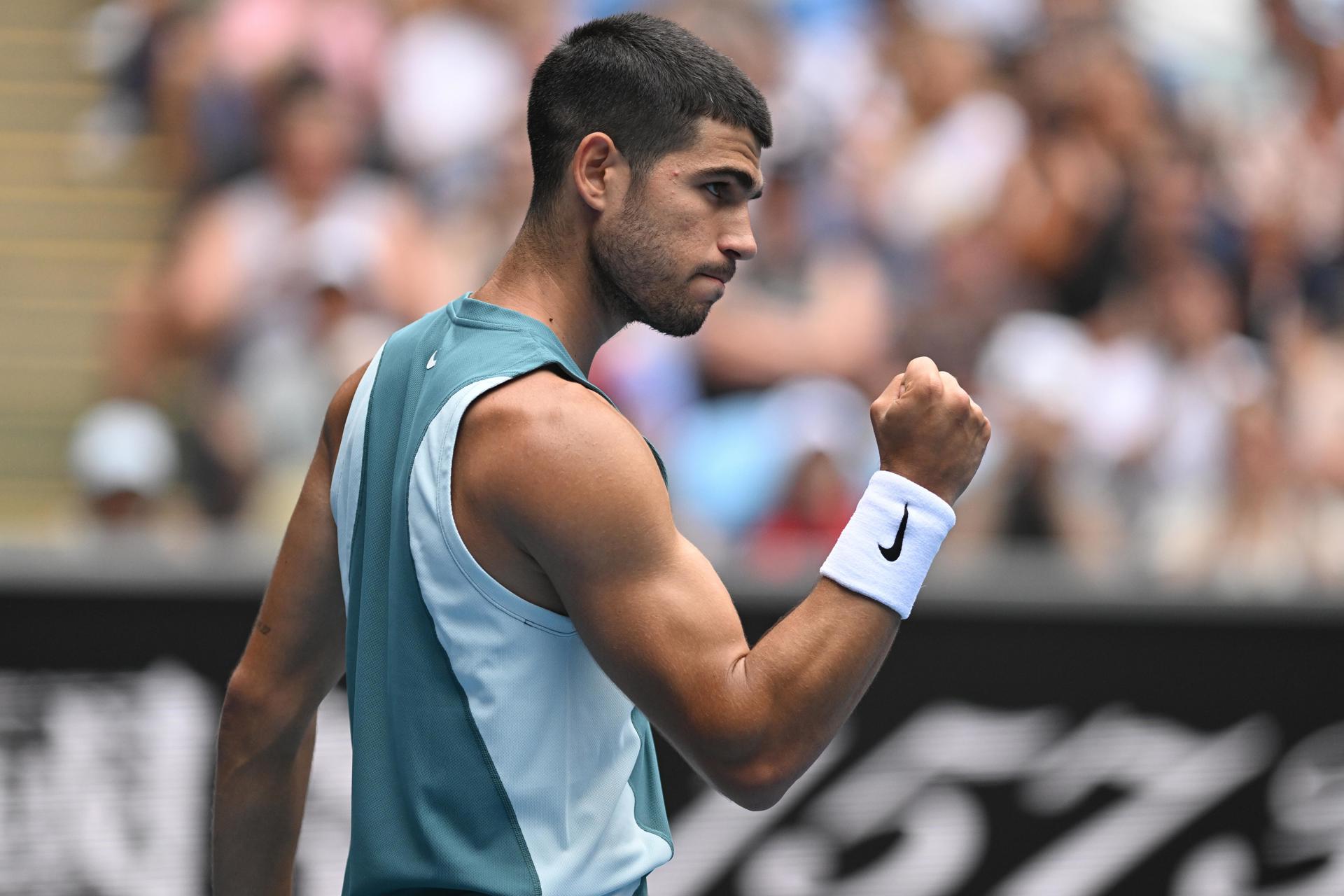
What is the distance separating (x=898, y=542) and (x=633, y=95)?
70 centimetres

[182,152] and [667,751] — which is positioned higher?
[182,152]

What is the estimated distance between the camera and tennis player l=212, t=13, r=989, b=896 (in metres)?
1.96

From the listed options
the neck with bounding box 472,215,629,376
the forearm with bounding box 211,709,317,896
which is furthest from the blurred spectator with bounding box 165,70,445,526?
the neck with bounding box 472,215,629,376

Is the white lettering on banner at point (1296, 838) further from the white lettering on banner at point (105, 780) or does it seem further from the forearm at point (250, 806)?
the forearm at point (250, 806)

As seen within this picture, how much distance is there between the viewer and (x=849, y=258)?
6.69m

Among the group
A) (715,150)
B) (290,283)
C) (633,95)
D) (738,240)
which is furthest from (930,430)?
(290,283)

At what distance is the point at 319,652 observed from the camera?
98.5 inches

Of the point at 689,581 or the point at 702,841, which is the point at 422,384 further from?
the point at 702,841

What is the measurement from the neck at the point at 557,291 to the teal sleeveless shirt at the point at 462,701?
2.5 inches

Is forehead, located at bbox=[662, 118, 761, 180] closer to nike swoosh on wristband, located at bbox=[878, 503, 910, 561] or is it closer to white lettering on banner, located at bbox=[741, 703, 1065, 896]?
nike swoosh on wristband, located at bbox=[878, 503, 910, 561]

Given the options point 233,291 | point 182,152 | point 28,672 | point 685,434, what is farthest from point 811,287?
point 28,672

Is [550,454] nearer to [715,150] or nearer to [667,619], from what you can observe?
[667,619]

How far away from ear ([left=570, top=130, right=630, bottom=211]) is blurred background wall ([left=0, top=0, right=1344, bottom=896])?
3.02m

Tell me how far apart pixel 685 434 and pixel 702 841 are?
1835 millimetres
